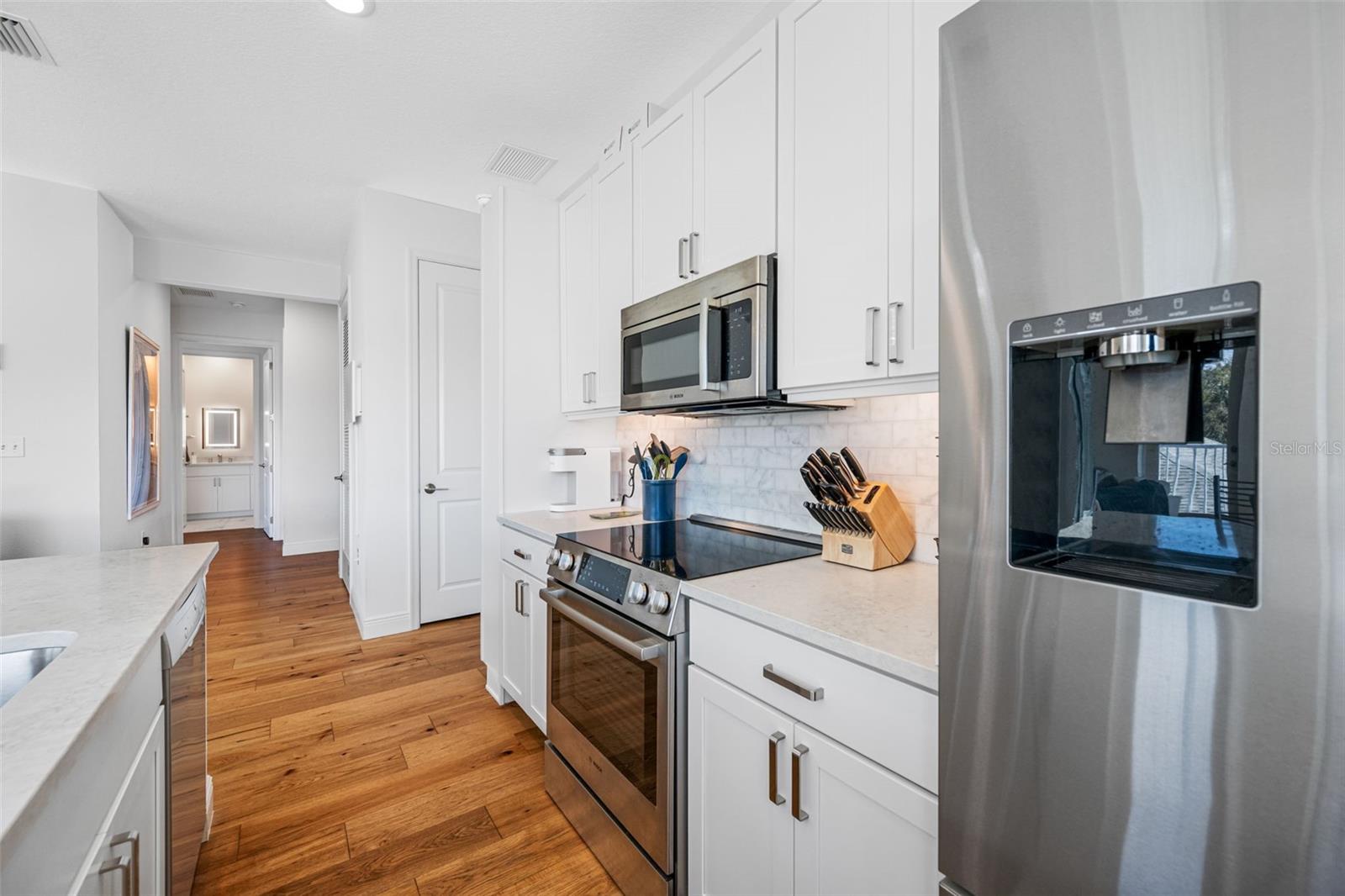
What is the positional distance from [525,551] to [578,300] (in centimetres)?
116

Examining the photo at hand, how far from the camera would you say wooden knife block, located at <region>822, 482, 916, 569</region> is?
59.8 inches

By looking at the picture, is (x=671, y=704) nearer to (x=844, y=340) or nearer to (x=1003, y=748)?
(x=1003, y=748)

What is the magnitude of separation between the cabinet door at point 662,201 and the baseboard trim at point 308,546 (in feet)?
18.0

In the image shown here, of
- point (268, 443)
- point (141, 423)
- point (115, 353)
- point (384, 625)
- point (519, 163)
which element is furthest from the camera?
point (268, 443)

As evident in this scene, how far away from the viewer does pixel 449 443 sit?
12.9ft

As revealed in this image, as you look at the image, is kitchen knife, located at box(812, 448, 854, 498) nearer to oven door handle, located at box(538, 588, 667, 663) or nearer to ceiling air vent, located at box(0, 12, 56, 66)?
oven door handle, located at box(538, 588, 667, 663)

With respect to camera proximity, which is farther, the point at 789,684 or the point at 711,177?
the point at 711,177

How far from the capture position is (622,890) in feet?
5.21

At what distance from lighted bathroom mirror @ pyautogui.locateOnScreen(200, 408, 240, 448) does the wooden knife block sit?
1097 centimetres

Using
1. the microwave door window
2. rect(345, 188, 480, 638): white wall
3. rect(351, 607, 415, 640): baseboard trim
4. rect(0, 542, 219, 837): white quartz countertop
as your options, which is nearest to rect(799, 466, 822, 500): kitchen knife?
the microwave door window

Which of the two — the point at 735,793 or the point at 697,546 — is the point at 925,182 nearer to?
the point at 697,546

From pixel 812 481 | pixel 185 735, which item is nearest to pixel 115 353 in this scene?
pixel 185 735

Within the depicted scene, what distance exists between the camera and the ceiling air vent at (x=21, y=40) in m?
2.10

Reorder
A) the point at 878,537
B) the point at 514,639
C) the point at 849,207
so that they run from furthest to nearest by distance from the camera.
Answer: the point at 514,639 → the point at 878,537 → the point at 849,207
